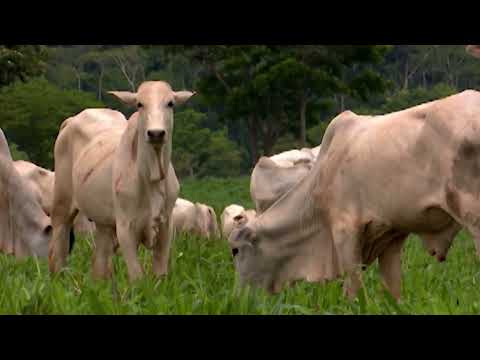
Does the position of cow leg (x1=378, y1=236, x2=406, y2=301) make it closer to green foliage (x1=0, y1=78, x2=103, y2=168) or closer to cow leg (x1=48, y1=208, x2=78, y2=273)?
cow leg (x1=48, y1=208, x2=78, y2=273)

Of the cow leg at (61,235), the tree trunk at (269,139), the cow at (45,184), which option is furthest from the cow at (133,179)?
the tree trunk at (269,139)

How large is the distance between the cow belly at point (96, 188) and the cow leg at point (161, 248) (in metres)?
0.57

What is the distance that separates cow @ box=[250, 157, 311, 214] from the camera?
7879mm

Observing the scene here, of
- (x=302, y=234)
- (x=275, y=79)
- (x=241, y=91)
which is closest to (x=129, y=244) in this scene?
(x=302, y=234)

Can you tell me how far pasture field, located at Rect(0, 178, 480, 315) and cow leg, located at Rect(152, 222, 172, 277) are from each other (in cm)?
14

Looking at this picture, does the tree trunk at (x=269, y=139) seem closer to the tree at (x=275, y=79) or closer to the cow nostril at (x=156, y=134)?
the tree at (x=275, y=79)

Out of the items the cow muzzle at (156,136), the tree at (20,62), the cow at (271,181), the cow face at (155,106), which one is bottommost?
the cow at (271,181)

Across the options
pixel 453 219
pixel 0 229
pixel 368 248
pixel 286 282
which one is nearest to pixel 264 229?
pixel 286 282

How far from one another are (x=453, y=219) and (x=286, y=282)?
4.29ft

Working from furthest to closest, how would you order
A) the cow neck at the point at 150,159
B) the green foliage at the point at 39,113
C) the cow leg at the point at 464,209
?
the green foliage at the point at 39,113 < the cow neck at the point at 150,159 < the cow leg at the point at 464,209

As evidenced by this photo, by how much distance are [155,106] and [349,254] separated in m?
1.38

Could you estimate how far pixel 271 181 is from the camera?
8086 mm

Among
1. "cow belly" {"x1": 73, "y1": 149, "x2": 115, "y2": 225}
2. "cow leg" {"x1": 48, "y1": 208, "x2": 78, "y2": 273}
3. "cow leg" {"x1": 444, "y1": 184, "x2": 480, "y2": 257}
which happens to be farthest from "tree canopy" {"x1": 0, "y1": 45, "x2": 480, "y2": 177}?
"cow leg" {"x1": 444, "y1": 184, "x2": 480, "y2": 257}

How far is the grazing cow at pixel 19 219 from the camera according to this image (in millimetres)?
8321
